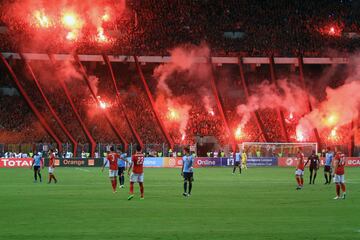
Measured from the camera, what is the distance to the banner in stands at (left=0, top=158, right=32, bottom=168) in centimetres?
6234

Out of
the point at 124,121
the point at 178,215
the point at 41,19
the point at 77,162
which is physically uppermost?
the point at 41,19

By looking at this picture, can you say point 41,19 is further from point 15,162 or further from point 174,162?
point 174,162

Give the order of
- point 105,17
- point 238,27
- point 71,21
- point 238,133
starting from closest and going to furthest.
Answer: point 238,133, point 71,21, point 105,17, point 238,27

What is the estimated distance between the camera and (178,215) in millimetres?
20016

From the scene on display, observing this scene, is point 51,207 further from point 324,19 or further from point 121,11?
point 324,19

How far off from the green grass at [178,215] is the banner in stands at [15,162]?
106 ft

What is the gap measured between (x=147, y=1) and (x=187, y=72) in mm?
9649

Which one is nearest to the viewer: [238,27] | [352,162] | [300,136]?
[352,162]

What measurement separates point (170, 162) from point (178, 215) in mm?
45074

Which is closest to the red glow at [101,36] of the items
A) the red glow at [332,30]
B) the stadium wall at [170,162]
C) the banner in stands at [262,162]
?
the stadium wall at [170,162]

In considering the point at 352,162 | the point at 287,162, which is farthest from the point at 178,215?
the point at 352,162

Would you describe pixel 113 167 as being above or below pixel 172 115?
below

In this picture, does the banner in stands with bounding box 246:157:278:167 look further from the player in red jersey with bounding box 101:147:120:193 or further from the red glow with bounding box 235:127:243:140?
the player in red jersey with bounding box 101:147:120:193

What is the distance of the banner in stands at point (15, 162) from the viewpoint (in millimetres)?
62344
